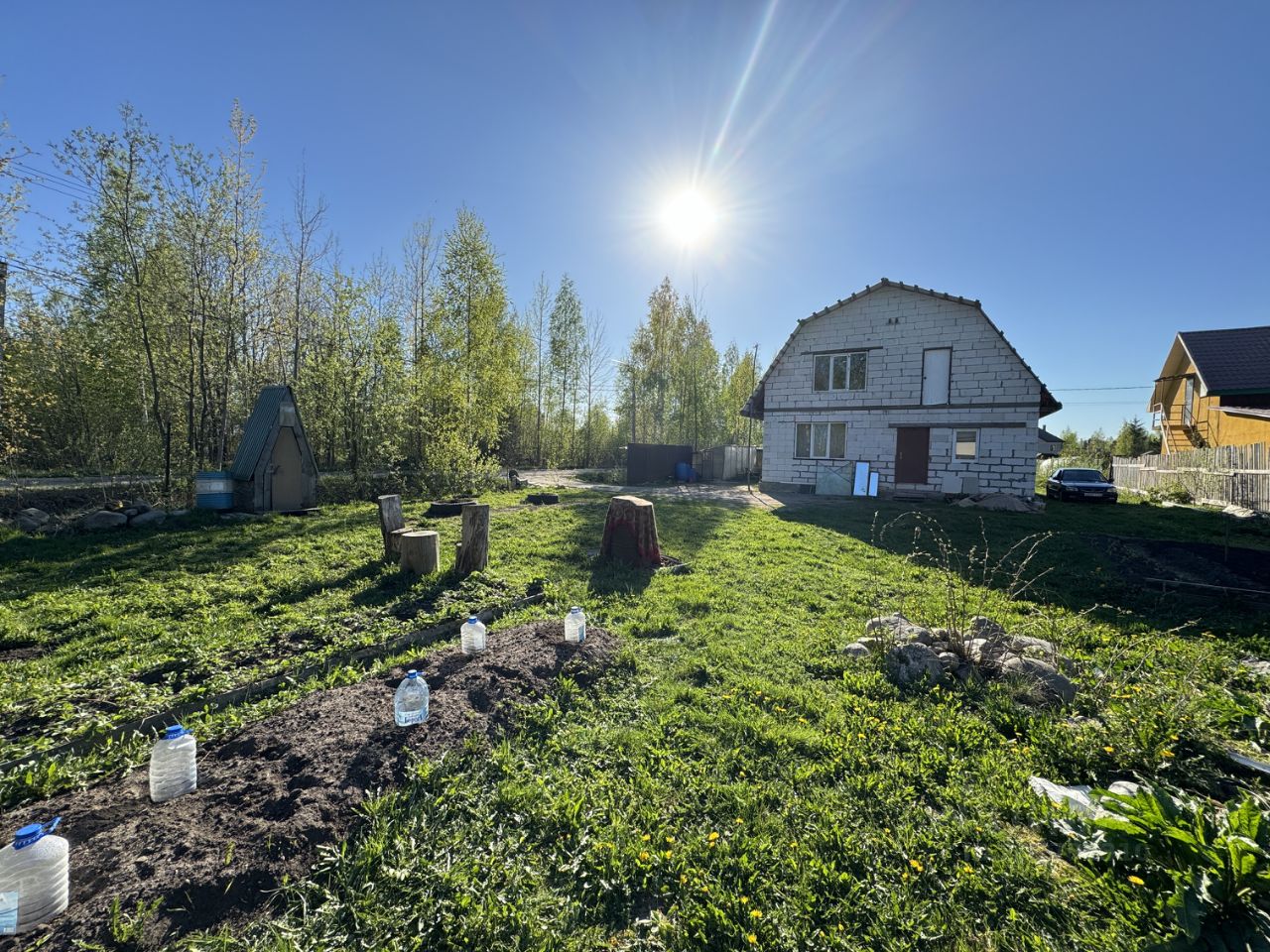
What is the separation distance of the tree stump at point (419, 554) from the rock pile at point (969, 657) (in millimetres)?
4936

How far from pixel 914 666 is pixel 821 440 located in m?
14.6

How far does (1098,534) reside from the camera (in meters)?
10.1

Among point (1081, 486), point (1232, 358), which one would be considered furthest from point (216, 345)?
point (1232, 358)

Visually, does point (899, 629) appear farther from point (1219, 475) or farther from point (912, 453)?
point (1219, 475)

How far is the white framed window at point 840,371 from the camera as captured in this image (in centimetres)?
1666

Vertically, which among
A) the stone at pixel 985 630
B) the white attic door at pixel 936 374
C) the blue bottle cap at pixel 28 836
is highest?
the white attic door at pixel 936 374

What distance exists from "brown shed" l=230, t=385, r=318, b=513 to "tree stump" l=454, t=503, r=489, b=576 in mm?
6875

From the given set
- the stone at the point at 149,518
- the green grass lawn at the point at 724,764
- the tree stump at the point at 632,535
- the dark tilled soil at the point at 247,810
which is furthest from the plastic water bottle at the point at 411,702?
the stone at the point at 149,518

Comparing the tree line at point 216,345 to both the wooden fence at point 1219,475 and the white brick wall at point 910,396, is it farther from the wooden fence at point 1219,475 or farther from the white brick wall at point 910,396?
the wooden fence at point 1219,475

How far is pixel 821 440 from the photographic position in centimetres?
1744

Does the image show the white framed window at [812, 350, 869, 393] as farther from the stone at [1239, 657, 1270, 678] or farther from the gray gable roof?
the stone at [1239, 657, 1270, 678]

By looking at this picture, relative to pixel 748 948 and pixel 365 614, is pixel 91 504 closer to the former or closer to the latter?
pixel 365 614

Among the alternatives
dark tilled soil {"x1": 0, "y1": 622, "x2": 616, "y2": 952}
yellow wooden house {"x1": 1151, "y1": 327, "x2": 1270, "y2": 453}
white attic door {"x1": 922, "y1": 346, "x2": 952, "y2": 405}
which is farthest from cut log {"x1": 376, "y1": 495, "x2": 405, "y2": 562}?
yellow wooden house {"x1": 1151, "y1": 327, "x2": 1270, "y2": 453}

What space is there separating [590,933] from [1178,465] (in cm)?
2624
